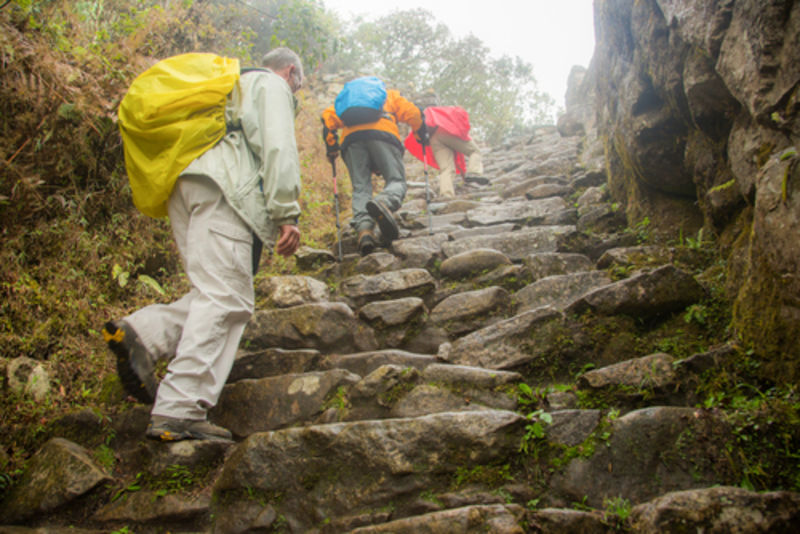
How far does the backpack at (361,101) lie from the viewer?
19.2ft

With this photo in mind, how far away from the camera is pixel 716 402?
2.29 meters

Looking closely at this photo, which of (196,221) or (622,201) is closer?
(196,221)

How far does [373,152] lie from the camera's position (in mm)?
6191

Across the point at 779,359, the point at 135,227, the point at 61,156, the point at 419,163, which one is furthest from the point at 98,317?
the point at 419,163

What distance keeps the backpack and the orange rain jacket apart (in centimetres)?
10

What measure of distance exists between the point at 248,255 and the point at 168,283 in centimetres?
202

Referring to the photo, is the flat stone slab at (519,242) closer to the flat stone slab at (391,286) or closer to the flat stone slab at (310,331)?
the flat stone slab at (391,286)

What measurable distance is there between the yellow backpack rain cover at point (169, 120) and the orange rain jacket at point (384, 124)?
3266 millimetres

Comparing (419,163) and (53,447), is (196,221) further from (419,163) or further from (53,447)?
(419,163)

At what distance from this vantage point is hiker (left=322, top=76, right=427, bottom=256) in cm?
588

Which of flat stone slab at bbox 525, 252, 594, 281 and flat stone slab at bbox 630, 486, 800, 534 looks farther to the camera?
flat stone slab at bbox 525, 252, 594, 281

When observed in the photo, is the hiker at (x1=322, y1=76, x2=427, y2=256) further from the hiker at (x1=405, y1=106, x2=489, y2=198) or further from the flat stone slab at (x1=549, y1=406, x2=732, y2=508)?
the flat stone slab at (x1=549, y1=406, x2=732, y2=508)

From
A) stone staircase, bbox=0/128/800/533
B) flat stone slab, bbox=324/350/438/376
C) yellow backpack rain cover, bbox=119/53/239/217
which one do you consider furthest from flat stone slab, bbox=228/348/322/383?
yellow backpack rain cover, bbox=119/53/239/217

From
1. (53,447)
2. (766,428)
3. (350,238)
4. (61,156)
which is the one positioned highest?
(61,156)
